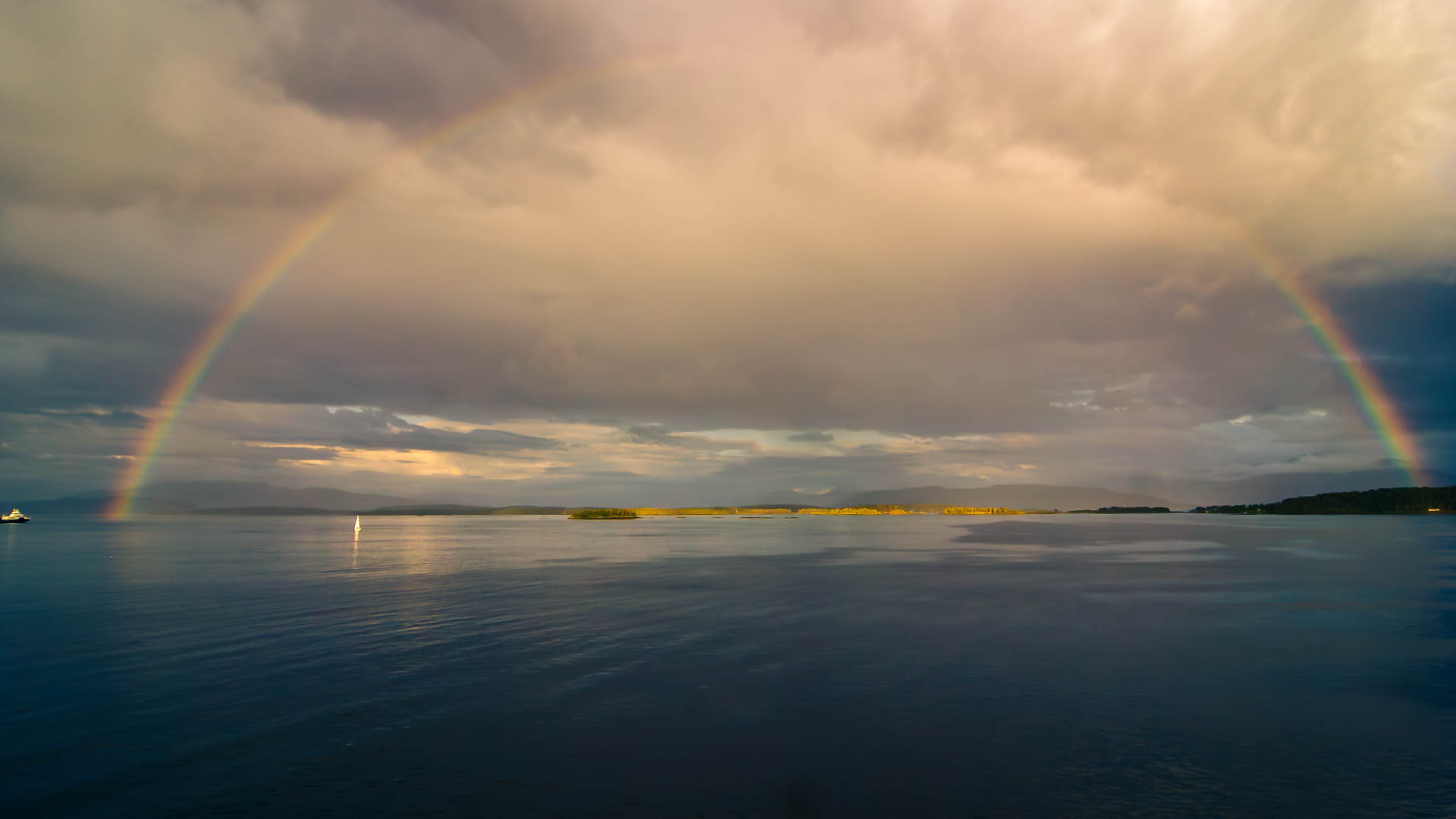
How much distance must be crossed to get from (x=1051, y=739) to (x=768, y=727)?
7709 millimetres

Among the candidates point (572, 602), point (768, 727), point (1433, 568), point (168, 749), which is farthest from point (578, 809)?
point (1433, 568)

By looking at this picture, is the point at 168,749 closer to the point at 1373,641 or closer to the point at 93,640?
the point at 93,640

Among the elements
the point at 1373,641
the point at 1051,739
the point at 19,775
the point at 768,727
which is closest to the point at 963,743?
the point at 1051,739

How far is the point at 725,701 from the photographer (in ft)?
81.7

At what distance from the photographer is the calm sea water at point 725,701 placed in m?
17.5

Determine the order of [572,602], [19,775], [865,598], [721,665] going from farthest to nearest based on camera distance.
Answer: [865,598] < [572,602] < [721,665] < [19,775]

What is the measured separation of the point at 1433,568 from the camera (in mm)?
72750

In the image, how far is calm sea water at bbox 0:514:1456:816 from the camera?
57.6ft

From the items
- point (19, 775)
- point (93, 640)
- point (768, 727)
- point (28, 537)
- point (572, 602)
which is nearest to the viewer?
point (19, 775)

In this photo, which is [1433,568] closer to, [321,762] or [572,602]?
[572,602]

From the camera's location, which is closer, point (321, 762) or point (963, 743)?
point (321, 762)

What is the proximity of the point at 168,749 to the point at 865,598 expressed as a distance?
38.2 metres

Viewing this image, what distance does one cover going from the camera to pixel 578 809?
1652 cm

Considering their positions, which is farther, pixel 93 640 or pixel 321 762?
pixel 93 640
